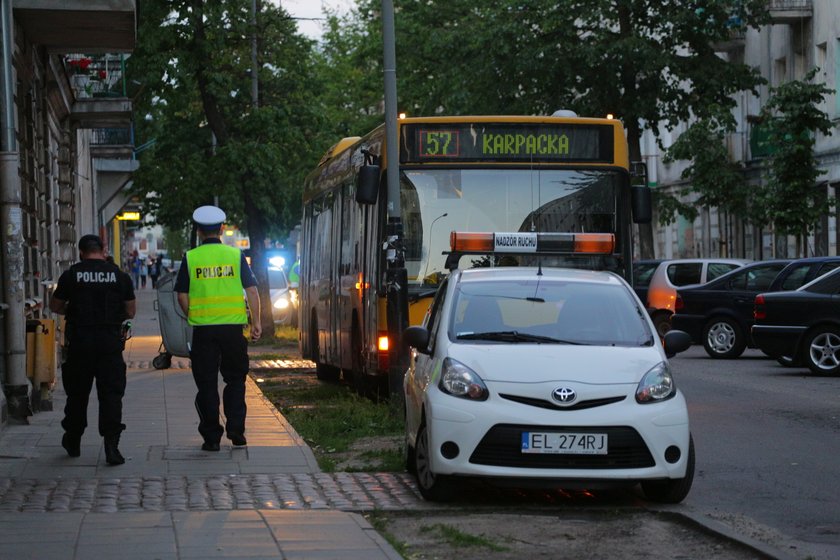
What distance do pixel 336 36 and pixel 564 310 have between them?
55.8 m

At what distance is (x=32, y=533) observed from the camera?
28.1 feet

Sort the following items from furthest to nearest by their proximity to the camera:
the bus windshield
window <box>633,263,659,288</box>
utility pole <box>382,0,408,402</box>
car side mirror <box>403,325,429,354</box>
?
1. window <box>633,263,659,288</box>
2. the bus windshield
3. utility pole <box>382,0,408,402</box>
4. car side mirror <box>403,325,429,354</box>

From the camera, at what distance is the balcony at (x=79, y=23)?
17.8m

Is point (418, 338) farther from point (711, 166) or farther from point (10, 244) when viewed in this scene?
point (711, 166)

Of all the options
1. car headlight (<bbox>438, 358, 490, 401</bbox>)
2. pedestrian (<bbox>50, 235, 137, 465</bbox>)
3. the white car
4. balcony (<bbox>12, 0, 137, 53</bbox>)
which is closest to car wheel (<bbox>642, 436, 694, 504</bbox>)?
the white car

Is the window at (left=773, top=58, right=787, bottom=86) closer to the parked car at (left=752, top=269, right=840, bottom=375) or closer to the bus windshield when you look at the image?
the parked car at (left=752, top=269, right=840, bottom=375)

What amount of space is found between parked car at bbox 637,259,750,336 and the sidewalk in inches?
642

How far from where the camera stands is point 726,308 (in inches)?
1058

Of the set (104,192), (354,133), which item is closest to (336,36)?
(354,133)

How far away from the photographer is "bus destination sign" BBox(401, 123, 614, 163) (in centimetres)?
1658

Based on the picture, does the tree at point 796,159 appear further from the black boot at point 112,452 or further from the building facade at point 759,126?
the black boot at point 112,452

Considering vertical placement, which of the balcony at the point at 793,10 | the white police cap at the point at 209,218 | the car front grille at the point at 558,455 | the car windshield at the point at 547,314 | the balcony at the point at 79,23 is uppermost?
the balcony at the point at 793,10

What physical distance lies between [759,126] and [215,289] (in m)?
33.0

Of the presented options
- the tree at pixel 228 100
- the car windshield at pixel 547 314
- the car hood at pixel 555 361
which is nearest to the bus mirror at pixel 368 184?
the car windshield at pixel 547 314
